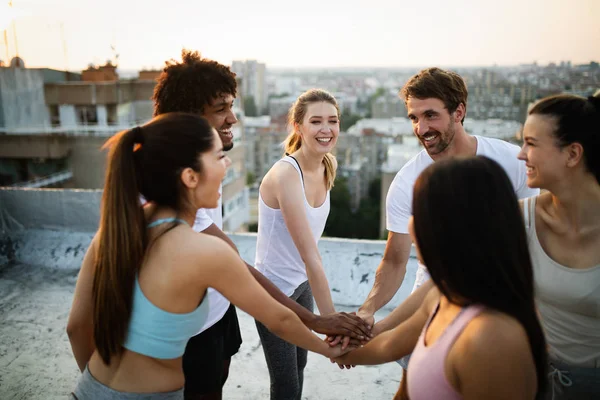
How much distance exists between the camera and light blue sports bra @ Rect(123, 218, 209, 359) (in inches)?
50.5

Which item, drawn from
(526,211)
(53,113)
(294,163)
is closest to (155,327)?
(294,163)

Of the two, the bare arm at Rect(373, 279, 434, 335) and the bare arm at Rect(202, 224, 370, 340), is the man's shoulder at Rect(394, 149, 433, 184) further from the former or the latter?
the bare arm at Rect(202, 224, 370, 340)

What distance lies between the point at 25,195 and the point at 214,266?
13.3ft

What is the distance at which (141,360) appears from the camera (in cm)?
133

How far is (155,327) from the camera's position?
4.23ft

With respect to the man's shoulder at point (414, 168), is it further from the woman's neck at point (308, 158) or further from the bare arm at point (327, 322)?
the bare arm at point (327, 322)

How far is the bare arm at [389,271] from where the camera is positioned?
233cm

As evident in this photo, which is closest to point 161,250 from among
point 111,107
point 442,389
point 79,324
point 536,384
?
point 79,324

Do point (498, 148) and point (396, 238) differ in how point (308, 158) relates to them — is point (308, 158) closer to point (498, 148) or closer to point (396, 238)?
point (396, 238)

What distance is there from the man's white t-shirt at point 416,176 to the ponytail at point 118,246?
1249mm

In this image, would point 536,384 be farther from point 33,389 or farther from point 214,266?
point 33,389

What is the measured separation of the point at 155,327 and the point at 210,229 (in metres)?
0.63

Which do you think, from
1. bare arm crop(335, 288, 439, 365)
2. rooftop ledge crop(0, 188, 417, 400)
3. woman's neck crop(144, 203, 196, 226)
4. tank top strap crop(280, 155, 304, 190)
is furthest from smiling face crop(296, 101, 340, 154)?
rooftop ledge crop(0, 188, 417, 400)

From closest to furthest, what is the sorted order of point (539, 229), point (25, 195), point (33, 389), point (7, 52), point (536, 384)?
1. point (536, 384)
2. point (539, 229)
3. point (33, 389)
4. point (25, 195)
5. point (7, 52)
